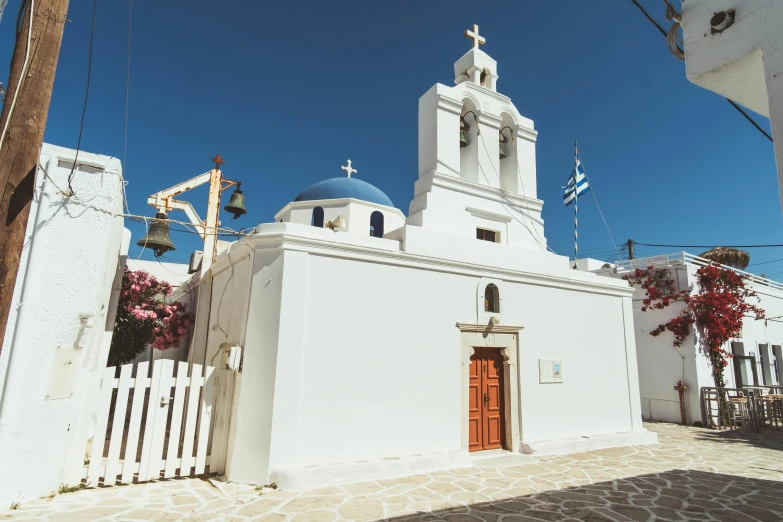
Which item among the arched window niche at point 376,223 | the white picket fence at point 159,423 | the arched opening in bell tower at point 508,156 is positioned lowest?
the white picket fence at point 159,423

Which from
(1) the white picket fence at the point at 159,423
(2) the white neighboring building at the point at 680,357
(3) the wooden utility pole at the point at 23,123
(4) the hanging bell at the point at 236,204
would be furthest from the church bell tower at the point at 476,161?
(2) the white neighboring building at the point at 680,357

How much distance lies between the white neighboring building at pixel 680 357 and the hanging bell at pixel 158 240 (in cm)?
1311

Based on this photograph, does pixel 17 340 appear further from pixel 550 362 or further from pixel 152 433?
pixel 550 362

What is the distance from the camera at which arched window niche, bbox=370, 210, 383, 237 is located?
13.0 meters

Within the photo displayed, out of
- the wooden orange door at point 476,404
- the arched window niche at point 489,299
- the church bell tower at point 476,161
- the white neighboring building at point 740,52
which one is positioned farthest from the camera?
the church bell tower at point 476,161

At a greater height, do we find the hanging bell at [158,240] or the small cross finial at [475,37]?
the small cross finial at [475,37]

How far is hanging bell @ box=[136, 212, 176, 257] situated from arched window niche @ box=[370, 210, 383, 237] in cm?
568

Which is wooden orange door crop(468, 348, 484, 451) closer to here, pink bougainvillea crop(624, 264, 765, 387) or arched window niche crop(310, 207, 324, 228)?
arched window niche crop(310, 207, 324, 228)

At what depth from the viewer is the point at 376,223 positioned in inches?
515

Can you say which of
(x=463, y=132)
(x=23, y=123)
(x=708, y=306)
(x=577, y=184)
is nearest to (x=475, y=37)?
(x=463, y=132)

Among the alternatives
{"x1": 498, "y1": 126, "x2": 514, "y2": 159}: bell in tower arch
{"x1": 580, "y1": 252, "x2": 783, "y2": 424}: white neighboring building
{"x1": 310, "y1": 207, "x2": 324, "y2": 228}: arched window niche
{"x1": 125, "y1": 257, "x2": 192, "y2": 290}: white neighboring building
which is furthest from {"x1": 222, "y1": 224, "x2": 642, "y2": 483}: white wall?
{"x1": 125, "y1": 257, "x2": 192, "y2": 290}: white neighboring building

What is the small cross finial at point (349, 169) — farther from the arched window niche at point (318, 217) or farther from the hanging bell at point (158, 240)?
the hanging bell at point (158, 240)

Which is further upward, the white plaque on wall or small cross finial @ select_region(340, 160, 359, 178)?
small cross finial @ select_region(340, 160, 359, 178)

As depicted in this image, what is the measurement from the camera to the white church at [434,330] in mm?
6555
